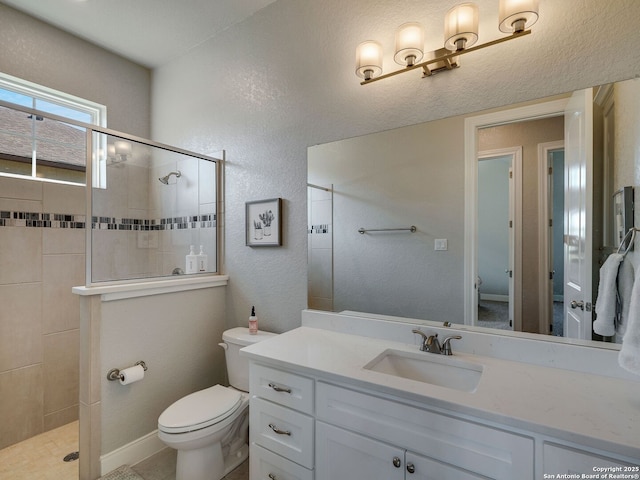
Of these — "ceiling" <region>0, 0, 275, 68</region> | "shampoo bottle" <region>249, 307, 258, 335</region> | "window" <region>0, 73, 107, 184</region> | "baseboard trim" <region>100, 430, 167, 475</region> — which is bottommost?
"baseboard trim" <region>100, 430, 167, 475</region>

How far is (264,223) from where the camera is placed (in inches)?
85.1

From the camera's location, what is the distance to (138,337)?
6.31ft

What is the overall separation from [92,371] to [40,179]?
144cm

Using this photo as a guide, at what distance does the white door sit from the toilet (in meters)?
1.65

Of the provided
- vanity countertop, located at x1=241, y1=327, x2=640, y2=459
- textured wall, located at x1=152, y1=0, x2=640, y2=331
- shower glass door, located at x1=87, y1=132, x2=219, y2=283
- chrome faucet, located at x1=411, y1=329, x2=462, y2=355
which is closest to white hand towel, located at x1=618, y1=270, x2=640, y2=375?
vanity countertop, located at x1=241, y1=327, x2=640, y2=459

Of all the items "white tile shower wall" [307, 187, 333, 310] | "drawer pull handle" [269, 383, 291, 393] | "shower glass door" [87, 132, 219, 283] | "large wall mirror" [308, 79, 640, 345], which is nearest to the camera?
"large wall mirror" [308, 79, 640, 345]

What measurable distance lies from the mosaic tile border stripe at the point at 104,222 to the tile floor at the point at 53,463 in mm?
1427

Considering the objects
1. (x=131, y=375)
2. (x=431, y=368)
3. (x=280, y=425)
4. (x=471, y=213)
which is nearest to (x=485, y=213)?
(x=471, y=213)

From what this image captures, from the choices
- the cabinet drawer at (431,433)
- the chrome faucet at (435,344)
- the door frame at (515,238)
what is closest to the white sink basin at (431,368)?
the chrome faucet at (435,344)

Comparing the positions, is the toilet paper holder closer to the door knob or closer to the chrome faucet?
the chrome faucet

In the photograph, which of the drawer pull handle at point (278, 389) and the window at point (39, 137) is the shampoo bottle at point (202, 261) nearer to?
the window at point (39, 137)

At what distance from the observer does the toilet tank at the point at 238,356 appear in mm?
2037

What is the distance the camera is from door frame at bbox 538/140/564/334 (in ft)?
4.33

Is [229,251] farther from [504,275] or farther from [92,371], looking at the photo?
[504,275]
